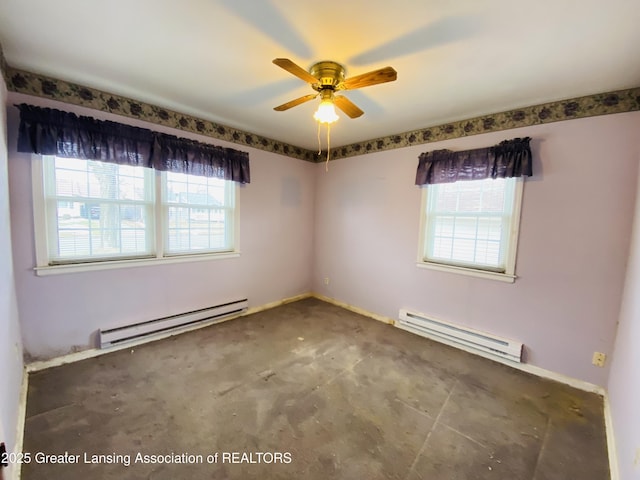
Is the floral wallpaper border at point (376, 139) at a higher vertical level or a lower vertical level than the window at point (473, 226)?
higher

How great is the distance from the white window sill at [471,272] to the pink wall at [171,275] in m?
2.05

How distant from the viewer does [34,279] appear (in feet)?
7.28

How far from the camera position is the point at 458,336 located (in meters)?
2.90

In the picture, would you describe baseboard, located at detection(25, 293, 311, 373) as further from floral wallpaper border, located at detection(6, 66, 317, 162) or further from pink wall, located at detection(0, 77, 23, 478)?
floral wallpaper border, located at detection(6, 66, 317, 162)

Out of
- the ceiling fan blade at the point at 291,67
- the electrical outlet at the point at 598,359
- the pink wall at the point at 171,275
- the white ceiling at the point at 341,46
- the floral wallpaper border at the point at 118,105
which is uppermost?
the white ceiling at the point at 341,46

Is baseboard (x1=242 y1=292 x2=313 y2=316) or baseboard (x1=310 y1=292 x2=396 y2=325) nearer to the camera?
baseboard (x1=310 y1=292 x2=396 y2=325)

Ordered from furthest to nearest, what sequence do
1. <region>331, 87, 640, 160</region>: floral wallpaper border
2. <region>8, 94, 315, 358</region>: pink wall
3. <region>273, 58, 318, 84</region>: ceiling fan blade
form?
<region>8, 94, 315, 358</region>: pink wall → <region>331, 87, 640, 160</region>: floral wallpaper border → <region>273, 58, 318, 84</region>: ceiling fan blade

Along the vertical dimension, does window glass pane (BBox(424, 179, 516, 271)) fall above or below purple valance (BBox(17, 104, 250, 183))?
below

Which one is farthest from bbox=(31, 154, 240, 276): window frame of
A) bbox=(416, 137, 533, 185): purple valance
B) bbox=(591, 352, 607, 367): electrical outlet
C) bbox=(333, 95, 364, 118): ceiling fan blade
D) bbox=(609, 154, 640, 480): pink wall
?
bbox=(591, 352, 607, 367): electrical outlet

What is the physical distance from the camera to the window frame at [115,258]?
7.15 ft

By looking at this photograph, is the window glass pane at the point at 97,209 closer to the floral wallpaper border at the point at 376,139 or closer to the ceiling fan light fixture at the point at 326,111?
the floral wallpaper border at the point at 376,139

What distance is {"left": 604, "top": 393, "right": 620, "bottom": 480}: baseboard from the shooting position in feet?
4.92

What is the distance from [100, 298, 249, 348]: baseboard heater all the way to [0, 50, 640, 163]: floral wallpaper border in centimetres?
213

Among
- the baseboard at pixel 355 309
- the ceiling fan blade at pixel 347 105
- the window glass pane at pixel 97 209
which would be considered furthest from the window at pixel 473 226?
the window glass pane at pixel 97 209
